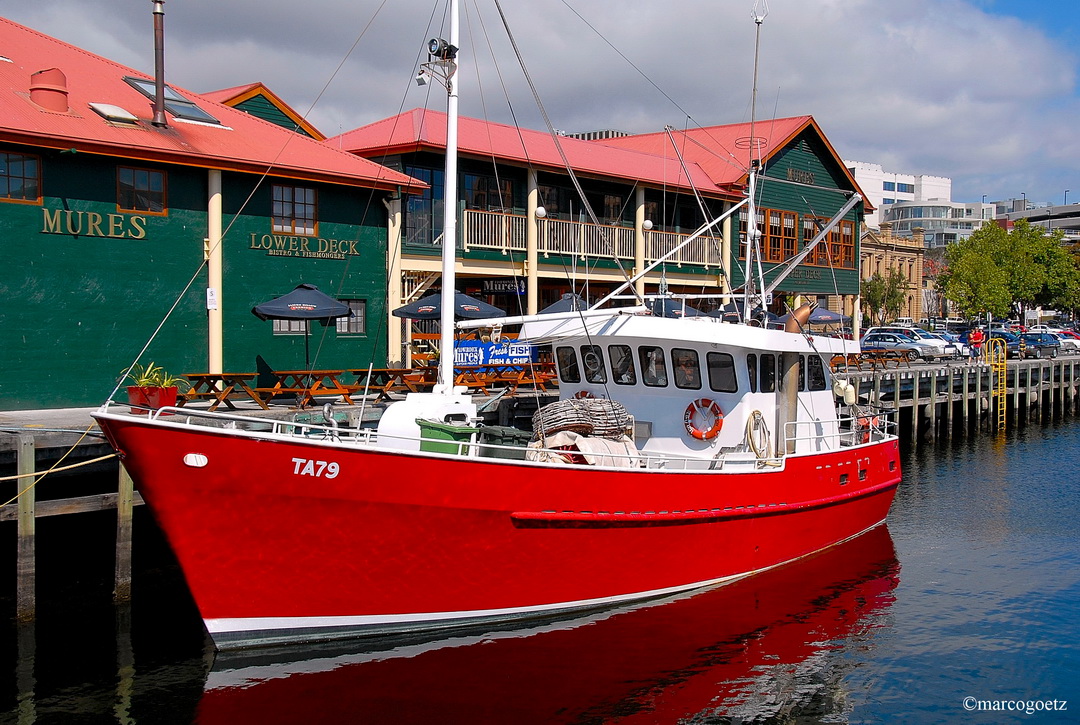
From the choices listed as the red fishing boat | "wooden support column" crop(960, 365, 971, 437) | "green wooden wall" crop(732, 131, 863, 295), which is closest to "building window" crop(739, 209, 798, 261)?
"green wooden wall" crop(732, 131, 863, 295)

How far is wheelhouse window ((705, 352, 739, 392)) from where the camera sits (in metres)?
12.6

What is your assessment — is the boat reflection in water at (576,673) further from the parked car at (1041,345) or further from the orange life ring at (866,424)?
the parked car at (1041,345)

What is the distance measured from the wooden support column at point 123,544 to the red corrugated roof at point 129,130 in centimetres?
695

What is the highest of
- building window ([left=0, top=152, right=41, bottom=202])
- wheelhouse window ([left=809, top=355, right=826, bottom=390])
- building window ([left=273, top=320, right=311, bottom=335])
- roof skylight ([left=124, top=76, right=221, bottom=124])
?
roof skylight ([left=124, top=76, right=221, bottom=124])

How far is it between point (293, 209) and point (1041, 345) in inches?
1410

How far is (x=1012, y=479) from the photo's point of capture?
844 inches

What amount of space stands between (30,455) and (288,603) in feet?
13.5

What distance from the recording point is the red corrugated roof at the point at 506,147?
77.5 feet

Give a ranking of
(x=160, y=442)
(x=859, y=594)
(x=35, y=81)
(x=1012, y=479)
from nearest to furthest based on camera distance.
Result: (x=160, y=442) < (x=859, y=594) < (x=35, y=81) < (x=1012, y=479)

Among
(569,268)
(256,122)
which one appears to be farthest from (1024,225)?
(256,122)

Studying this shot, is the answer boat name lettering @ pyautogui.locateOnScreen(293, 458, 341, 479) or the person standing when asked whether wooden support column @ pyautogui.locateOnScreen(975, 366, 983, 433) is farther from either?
boat name lettering @ pyautogui.locateOnScreen(293, 458, 341, 479)

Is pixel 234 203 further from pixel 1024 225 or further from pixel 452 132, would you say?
pixel 1024 225

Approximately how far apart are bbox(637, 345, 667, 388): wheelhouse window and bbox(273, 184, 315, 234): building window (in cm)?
998

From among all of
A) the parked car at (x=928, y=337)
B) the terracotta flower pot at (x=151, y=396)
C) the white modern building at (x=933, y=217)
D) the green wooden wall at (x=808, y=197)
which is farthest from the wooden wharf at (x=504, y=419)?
the white modern building at (x=933, y=217)
